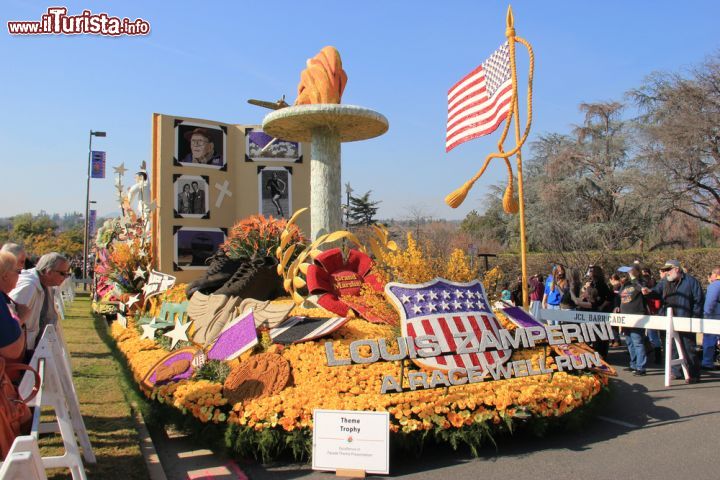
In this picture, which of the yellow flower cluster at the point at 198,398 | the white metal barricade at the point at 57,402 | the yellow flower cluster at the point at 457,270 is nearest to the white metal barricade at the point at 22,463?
the white metal barricade at the point at 57,402

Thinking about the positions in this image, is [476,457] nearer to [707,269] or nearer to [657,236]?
[707,269]

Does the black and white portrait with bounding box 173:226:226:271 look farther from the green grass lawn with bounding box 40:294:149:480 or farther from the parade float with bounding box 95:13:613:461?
the parade float with bounding box 95:13:613:461

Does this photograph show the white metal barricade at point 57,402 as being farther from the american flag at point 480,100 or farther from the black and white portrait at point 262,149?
the black and white portrait at point 262,149

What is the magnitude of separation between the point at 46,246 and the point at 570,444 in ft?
170

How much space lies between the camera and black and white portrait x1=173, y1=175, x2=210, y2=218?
13.0 meters

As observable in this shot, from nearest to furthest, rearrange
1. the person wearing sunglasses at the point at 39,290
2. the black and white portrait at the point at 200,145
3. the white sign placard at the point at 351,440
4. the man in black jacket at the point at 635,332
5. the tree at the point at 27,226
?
the white sign placard at the point at 351,440
the person wearing sunglasses at the point at 39,290
the man in black jacket at the point at 635,332
the black and white portrait at the point at 200,145
the tree at the point at 27,226

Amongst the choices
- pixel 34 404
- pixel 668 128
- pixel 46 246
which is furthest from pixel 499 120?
pixel 46 246

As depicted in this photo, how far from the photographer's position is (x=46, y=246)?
4806cm

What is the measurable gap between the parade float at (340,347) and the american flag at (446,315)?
2cm

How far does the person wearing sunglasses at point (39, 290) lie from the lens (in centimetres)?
477

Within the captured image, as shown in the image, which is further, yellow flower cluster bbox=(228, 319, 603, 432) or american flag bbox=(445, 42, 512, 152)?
american flag bbox=(445, 42, 512, 152)

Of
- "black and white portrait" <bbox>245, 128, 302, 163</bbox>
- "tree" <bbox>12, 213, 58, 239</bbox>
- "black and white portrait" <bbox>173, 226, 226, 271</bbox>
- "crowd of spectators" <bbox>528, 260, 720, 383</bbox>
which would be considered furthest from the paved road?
"tree" <bbox>12, 213, 58, 239</bbox>

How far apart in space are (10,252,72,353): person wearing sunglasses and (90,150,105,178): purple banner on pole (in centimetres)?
2625

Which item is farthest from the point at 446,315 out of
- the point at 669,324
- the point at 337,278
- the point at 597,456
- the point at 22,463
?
the point at 22,463
